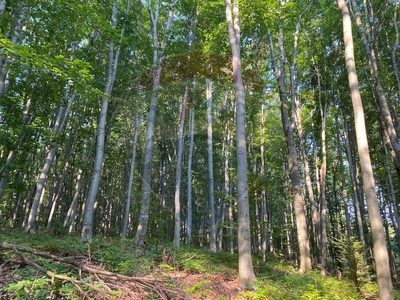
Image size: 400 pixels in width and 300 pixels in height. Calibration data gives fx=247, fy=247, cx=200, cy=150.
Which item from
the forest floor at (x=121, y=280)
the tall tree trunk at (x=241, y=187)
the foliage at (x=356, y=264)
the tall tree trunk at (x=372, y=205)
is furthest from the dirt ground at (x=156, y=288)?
the foliage at (x=356, y=264)

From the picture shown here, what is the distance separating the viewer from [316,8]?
524 inches

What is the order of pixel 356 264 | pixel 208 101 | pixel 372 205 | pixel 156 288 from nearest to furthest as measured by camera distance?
1. pixel 156 288
2. pixel 372 205
3. pixel 356 264
4. pixel 208 101

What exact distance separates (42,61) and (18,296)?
4.00 metres

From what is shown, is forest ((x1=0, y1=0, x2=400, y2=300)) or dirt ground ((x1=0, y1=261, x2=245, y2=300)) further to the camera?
forest ((x1=0, y1=0, x2=400, y2=300))

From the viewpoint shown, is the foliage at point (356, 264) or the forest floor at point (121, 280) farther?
the foliage at point (356, 264)

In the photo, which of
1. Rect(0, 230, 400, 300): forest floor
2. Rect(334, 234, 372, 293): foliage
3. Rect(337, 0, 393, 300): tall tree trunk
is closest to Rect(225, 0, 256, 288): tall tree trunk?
Rect(0, 230, 400, 300): forest floor

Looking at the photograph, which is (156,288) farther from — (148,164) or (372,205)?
(148,164)

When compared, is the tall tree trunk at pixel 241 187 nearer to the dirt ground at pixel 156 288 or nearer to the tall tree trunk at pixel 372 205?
the dirt ground at pixel 156 288

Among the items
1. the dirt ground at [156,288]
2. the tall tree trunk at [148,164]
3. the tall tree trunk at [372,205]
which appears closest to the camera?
the dirt ground at [156,288]

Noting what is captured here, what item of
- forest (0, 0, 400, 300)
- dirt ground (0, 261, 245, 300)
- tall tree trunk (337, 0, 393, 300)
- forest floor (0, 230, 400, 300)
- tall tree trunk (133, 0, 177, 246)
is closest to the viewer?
forest floor (0, 230, 400, 300)

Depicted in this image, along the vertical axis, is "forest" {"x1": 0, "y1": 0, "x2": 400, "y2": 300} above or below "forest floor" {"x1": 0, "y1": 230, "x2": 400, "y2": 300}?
above

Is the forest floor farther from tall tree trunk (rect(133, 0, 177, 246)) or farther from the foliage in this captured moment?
tall tree trunk (rect(133, 0, 177, 246))

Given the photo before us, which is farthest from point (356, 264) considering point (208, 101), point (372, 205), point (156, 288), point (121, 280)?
point (208, 101)

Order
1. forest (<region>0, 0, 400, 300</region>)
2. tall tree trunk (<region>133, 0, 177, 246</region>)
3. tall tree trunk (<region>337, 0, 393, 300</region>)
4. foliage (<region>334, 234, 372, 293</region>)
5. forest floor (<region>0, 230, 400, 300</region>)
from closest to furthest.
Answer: forest floor (<region>0, 230, 400, 300</region>) → tall tree trunk (<region>337, 0, 393, 300</region>) → forest (<region>0, 0, 400, 300</region>) → foliage (<region>334, 234, 372, 293</region>) → tall tree trunk (<region>133, 0, 177, 246</region>)
